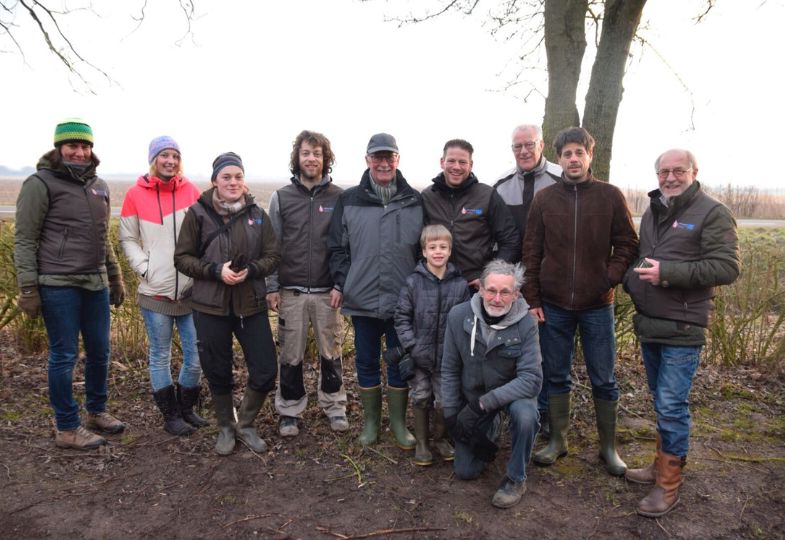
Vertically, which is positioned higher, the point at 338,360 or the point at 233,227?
the point at 233,227

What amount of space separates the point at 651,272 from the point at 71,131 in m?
3.83

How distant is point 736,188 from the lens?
69.4ft

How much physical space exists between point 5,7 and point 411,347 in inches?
239

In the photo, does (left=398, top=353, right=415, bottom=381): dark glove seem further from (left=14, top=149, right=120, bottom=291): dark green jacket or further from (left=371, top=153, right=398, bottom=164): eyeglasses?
(left=14, top=149, right=120, bottom=291): dark green jacket

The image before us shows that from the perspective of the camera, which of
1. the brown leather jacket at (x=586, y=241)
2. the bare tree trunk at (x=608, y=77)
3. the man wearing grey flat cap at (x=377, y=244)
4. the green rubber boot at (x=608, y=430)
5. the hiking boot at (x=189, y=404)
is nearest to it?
the brown leather jacket at (x=586, y=241)

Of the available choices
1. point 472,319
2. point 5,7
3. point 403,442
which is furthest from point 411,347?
point 5,7

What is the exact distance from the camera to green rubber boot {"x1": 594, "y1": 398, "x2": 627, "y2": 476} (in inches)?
154

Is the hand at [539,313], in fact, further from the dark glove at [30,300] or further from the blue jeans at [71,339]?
the dark glove at [30,300]

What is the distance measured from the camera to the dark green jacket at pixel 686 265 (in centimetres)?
320

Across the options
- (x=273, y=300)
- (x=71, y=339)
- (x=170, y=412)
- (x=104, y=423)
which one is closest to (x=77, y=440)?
(x=104, y=423)

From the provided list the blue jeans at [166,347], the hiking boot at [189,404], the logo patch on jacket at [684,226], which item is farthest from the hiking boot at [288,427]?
the logo patch on jacket at [684,226]

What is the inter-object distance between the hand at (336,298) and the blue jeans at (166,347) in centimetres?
108

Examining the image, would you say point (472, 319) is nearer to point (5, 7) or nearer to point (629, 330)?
point (629, 330)

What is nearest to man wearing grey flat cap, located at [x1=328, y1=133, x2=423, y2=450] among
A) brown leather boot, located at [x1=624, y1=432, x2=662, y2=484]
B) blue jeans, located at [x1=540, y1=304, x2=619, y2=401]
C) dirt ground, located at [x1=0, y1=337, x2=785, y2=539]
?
dirt ground, located at [x1=0, y1=337, x2=785, y2=539]
